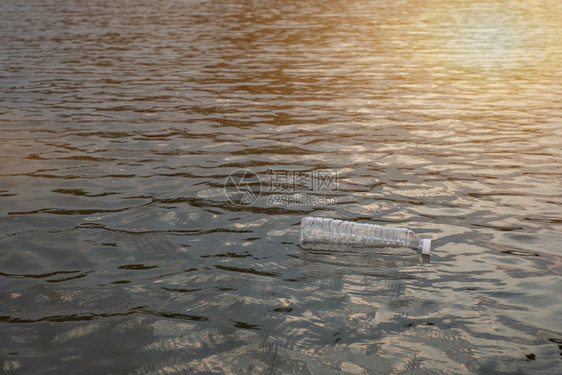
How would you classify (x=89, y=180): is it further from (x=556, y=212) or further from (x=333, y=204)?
(x=556, y=212)

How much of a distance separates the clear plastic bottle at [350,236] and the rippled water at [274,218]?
0.18 meters

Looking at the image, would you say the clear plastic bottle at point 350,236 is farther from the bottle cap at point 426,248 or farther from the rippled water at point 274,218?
the rippled water at point 274,218

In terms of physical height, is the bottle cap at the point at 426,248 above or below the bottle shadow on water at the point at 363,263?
above

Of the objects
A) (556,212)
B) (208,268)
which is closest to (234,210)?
(208,268)

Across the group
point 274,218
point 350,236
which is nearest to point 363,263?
point 350,236

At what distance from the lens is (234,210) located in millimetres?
8234

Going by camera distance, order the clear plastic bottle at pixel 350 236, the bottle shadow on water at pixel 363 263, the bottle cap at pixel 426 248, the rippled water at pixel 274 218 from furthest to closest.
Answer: the clear plastic bottle at pixel 350 236, the bottle cap at pixel 426 248, the bottle shadow on water at pixel 363 263, the rippled water at pixel 274 218

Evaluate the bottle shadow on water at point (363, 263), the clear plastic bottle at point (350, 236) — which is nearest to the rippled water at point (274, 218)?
the bottle shadow on water at point (363, 263)

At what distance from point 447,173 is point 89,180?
16.8 ft

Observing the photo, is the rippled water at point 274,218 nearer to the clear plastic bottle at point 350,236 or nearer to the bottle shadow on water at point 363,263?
the bottle shadow on water at point 363,263

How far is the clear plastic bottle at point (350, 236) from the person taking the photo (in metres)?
6.97

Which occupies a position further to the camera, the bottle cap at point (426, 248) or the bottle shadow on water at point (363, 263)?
the bottle cap at point (426, 248)

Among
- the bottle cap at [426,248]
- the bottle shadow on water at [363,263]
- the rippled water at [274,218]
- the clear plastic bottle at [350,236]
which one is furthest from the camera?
the clear plastic bottle at [350,236]

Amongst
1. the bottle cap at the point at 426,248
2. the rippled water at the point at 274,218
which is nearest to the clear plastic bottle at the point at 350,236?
the bottle cap at the point at 426,248
